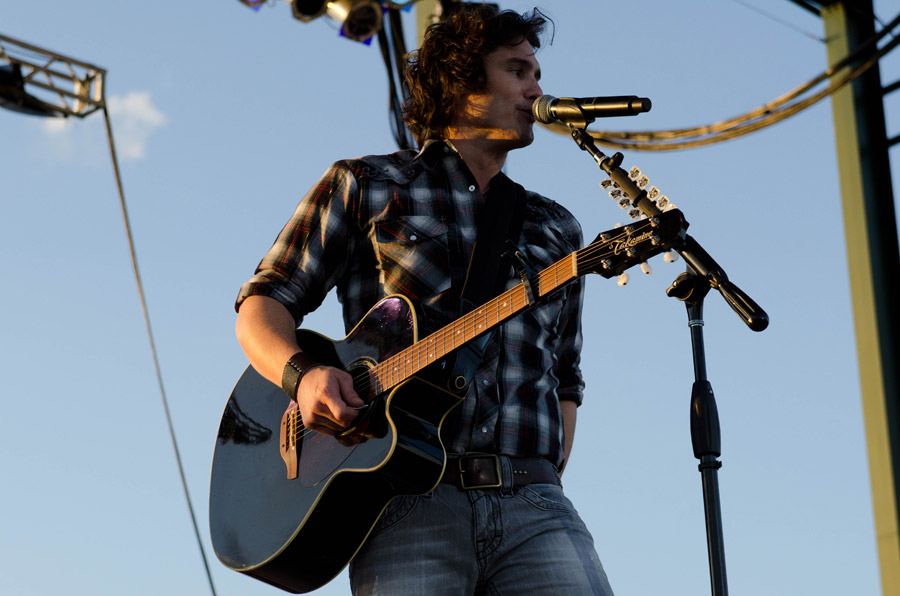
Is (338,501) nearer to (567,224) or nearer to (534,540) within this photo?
(534,540)

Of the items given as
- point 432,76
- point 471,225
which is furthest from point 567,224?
point 432,76

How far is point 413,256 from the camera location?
105 inches

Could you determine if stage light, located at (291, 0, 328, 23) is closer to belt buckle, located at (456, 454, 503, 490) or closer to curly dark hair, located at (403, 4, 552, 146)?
curly dark hair, located at (403, 4, 552, 146)

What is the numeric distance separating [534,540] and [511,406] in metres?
0.31

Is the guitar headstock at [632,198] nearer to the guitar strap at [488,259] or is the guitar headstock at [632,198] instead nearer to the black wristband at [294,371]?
the guitar strap at [488,259]

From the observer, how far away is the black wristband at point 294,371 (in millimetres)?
2490

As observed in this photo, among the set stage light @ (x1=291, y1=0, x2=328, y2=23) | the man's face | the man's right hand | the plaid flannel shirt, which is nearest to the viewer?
the man's right hand

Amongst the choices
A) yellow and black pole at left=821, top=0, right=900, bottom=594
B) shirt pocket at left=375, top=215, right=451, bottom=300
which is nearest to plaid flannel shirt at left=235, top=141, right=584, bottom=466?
shirt pocket at left=375, top=215, right=451, bottom=300

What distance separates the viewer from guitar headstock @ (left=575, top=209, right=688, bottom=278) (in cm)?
217

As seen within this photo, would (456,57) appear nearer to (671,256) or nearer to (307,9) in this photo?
(671,256)

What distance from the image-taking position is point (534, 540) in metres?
2.44

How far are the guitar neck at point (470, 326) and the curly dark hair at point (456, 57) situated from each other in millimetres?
765

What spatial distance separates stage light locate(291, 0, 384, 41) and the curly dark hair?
2.26 meters

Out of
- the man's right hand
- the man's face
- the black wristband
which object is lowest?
the man's right hand
